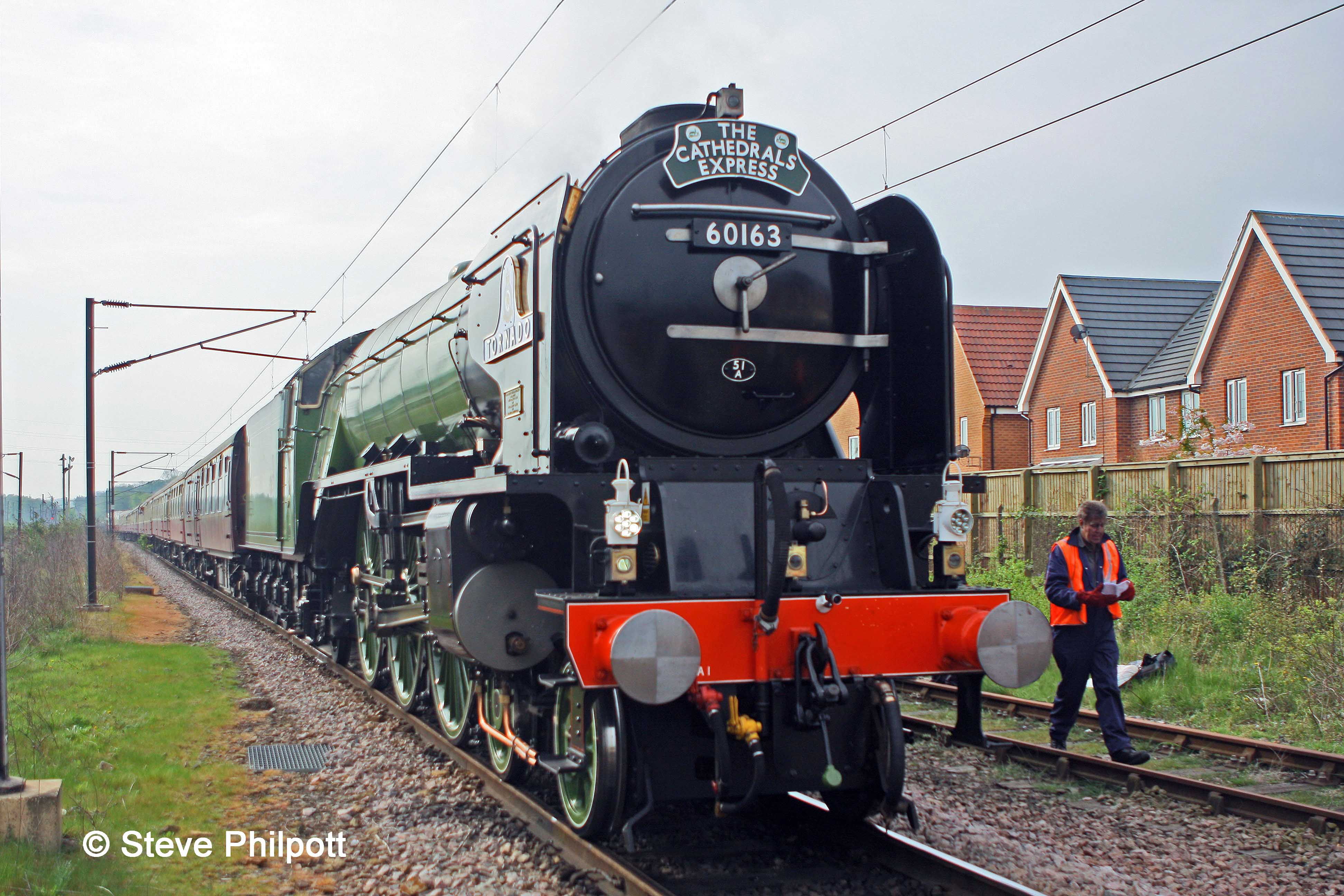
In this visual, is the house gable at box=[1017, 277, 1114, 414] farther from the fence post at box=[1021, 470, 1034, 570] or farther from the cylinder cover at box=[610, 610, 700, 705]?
the cylinder cover at box=[610, 610, 700, 705]

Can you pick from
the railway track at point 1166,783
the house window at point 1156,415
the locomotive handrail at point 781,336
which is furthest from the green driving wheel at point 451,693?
the house window at point 1156,415

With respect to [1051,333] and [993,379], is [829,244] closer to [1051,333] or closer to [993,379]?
[1051,333]

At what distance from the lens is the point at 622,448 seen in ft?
17.9

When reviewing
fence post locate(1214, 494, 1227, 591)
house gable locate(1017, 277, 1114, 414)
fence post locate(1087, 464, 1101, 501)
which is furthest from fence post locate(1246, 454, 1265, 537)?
house gable locate(1017, 277, 1114, 414)

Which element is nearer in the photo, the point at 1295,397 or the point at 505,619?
the point at 505,619

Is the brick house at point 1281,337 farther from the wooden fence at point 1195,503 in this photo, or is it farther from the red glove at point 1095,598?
the red glove at point 1095,598

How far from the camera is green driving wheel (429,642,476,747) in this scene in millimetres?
6773

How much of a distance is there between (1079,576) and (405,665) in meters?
4.85

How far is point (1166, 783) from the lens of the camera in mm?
6008

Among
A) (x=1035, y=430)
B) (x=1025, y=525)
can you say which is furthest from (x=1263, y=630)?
(x=1035, y=430)

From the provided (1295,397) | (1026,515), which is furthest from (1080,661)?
(1295,397)

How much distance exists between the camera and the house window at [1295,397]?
20.4 metres

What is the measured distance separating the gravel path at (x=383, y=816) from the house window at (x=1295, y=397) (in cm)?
1817

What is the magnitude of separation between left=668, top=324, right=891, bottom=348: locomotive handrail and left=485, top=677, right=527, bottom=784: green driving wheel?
2.05 m
